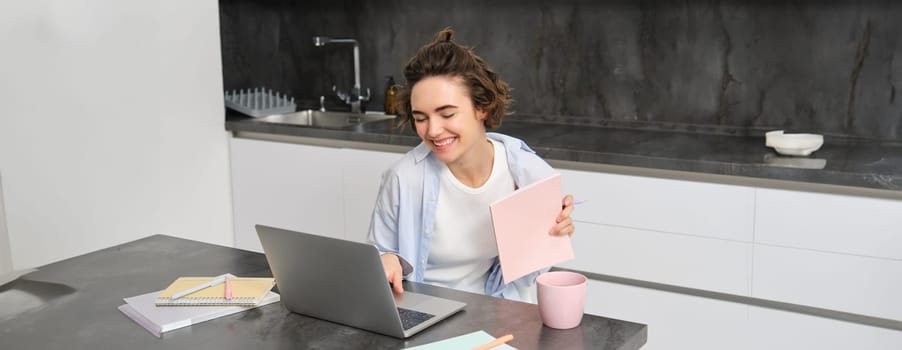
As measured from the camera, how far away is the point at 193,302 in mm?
1661

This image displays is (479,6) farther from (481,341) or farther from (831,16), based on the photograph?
(481,341)

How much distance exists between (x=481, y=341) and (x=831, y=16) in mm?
2027

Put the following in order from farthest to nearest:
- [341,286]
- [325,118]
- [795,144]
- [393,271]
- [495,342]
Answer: [325,118]
[795,144]
[393,271]
[341,286]
[495,342]

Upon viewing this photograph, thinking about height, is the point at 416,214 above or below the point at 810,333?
above

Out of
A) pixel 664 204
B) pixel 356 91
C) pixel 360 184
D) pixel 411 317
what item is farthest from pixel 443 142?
pixel 356 91

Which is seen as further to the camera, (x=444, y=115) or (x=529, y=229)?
(x=444, y=115)

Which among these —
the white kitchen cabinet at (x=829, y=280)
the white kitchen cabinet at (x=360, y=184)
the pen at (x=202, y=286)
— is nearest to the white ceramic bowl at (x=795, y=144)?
the white kitchen cabinet at (x=829, y=280)

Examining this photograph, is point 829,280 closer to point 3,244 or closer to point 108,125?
point 108,125

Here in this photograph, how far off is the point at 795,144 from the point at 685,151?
0.32 m

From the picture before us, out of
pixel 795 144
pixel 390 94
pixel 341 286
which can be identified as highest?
pixel 390 94

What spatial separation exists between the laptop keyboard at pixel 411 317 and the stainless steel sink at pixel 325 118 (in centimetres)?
232

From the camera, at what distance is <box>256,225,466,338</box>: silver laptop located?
1.48 metres

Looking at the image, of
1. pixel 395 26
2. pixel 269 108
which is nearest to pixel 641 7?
pixel 395 26

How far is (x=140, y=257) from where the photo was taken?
2008 millimetres
